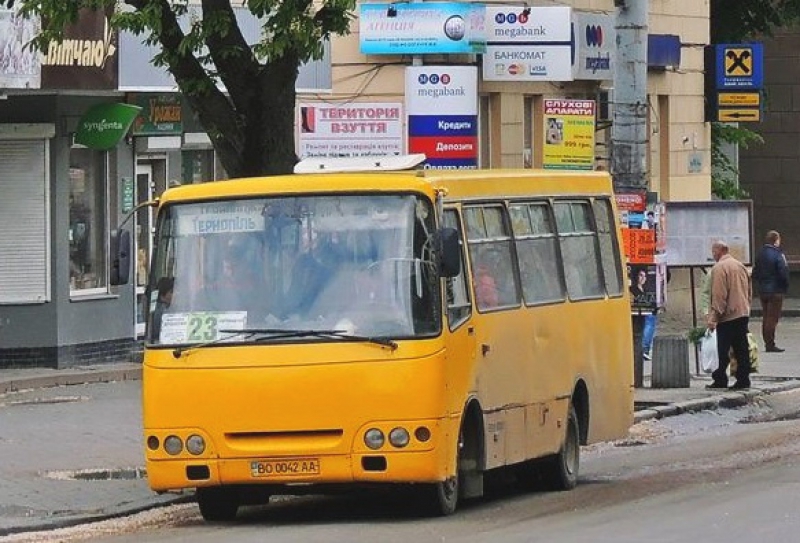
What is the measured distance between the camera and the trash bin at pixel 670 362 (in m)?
26.6

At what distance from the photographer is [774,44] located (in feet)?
156

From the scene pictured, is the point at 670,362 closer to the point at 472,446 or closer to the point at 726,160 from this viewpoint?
the point at 472,446

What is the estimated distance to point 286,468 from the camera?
14.3 m

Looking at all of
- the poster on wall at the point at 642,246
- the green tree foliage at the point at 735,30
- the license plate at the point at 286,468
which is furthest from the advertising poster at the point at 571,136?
the green tree foliage at the point at 735,30

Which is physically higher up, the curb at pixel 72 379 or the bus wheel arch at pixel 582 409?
the bus wheel arch at pixel 582 409

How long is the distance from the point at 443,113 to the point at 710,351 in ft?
19.2

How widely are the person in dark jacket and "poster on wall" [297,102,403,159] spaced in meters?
6.33

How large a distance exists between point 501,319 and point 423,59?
57.0 ft

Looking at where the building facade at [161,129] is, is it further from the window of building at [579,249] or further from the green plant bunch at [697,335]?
the window of building at [579,249]

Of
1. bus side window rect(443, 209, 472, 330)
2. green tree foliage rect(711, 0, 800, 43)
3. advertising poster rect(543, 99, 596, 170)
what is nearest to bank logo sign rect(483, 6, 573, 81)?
advertising poster rect(543, 99, 596, 170)

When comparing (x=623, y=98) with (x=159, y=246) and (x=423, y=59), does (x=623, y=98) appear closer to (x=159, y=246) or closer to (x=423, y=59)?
(x=423, y=59)

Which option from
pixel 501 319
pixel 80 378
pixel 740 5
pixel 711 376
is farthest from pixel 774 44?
pixel 501 319

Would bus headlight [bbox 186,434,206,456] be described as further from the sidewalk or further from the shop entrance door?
the shop entrance door

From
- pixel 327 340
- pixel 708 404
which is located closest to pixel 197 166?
pixel 708 404
